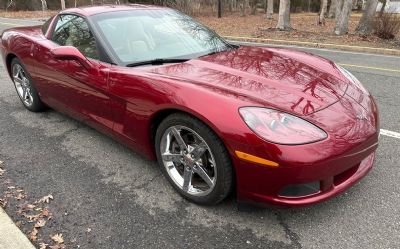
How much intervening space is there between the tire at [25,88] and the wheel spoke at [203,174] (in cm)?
276

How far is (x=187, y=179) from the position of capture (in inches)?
114

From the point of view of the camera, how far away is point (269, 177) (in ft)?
7.68

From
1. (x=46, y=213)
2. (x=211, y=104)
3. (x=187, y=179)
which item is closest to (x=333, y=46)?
(x=187, y=179)

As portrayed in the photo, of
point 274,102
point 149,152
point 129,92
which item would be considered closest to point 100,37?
point 129,92

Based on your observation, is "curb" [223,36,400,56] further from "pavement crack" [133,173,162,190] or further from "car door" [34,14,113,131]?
"pavement crack" [133,173,162,190]

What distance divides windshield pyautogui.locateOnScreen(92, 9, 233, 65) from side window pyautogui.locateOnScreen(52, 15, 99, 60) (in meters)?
0.14

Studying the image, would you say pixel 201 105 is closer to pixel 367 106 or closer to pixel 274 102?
pixel 274 102

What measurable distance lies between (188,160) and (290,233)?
865 millimetres

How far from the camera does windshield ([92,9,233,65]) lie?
11.1 feet

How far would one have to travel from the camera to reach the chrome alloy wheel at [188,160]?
106 inches

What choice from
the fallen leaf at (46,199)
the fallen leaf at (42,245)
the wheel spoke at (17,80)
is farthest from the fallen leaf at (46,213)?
the wheel spoke at (17,80)

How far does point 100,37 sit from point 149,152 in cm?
114

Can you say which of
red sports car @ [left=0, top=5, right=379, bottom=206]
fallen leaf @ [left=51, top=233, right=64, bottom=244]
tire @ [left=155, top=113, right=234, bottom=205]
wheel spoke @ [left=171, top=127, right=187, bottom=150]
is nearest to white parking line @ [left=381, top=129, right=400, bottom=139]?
red sports car @ [left=0, top=5, right=379, bottom=206]

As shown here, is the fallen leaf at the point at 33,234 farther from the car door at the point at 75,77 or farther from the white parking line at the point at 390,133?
the white parking line at the point at 390,133
